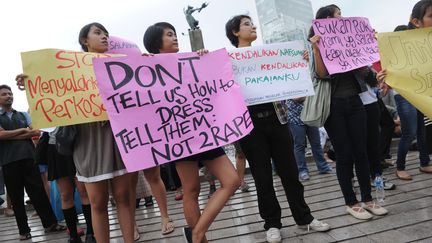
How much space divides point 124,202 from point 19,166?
8.31 feet

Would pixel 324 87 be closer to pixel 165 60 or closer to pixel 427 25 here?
pixel 427 25

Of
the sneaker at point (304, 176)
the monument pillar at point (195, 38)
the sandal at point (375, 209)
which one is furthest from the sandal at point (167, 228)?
the monument pillar at point (195, 38)

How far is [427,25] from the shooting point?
311 centimetres

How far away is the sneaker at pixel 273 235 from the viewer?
2.82 meters

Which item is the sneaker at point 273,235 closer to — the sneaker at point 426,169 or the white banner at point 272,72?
the white banner at point 272,72

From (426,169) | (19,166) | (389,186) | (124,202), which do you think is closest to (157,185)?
(124,202)

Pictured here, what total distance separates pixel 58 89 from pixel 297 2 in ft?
314

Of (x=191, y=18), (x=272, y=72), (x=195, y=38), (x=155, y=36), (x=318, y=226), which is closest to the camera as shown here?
(x=155, y=36)

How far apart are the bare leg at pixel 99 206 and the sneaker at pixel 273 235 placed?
126 cm

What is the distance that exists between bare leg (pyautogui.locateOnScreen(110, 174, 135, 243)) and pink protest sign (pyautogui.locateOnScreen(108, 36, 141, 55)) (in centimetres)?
122

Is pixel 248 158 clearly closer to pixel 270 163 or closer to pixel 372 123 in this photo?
pixel 270 163

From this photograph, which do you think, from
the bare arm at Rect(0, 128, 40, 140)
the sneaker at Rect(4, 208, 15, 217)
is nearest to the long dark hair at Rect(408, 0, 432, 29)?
the bare arm at Rect(0, 128, 40, 140)

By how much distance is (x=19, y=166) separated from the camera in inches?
178

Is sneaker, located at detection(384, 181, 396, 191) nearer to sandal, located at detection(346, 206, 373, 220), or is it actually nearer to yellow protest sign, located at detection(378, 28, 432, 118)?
sandal, located at detection(346, 206, 373, 220)
